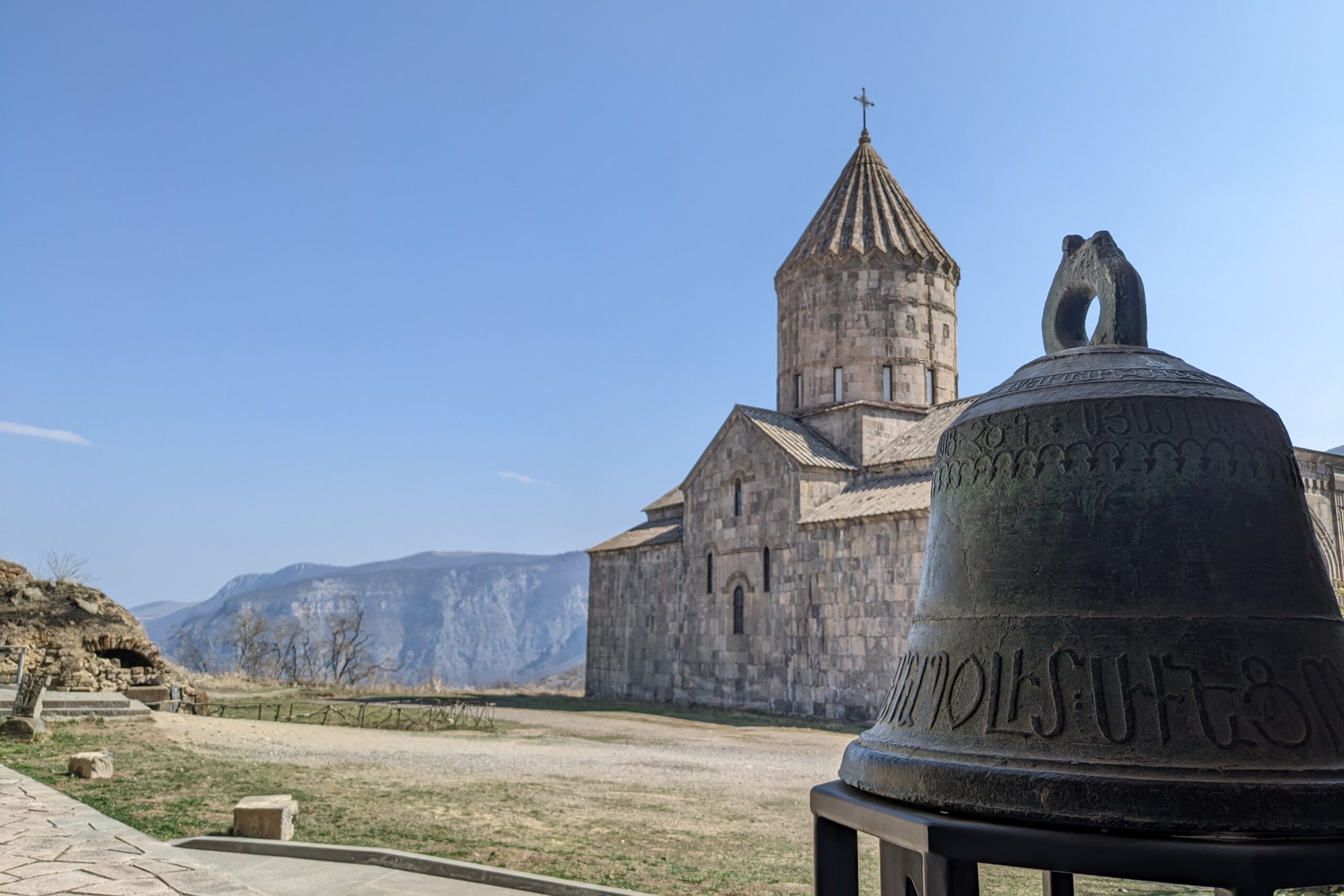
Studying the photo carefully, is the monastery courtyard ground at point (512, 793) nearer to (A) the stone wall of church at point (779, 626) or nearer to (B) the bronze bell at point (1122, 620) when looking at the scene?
(A) the stone wall of church at point (779, 626)

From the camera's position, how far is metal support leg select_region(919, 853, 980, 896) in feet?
5.90

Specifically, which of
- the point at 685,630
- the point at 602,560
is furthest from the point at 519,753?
the point at 602,560

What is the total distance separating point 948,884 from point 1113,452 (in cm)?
95

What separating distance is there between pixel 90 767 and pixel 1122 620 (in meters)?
9.39

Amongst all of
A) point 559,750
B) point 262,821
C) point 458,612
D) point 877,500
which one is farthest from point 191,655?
point 458,612

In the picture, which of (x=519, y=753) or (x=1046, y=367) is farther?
(x=519, y=753)

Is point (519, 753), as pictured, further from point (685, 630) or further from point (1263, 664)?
point (1263, 664)

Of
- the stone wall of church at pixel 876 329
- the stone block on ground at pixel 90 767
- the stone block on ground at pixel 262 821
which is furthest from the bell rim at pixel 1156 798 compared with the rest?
the stone wall of church at pixel 876 329

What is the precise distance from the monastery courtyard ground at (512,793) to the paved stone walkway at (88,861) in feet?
1.77

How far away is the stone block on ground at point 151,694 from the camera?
16047 millimetres

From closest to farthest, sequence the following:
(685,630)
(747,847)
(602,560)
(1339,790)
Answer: (1339,790) < (747,847) < (685,630) < (602,560)

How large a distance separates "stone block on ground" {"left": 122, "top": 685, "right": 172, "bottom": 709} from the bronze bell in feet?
54.9

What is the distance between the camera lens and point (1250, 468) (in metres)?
2.09

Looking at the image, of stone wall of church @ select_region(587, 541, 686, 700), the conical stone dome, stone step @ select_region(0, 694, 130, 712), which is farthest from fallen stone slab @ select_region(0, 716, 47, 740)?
the conical stone dome
